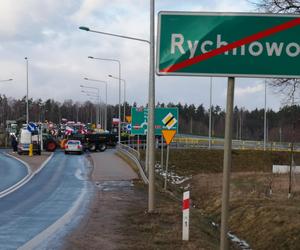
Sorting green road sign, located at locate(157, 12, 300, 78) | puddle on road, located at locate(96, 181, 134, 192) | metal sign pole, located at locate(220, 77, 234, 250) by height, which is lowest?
puddle on road, located at locate(96, 181, 134, 192)

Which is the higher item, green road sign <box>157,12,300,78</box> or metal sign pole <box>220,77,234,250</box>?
green road sign <box>157,12,300,78</box>

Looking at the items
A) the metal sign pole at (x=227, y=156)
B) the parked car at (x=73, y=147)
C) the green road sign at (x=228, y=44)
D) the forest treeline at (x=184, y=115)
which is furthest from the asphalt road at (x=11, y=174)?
the forest treeline at (x=184, y=115)

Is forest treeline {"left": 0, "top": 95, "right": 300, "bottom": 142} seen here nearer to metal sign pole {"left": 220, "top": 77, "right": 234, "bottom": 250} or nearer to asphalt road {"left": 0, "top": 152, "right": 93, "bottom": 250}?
asphalt road {"left": 0, "top": 152, "right": 93, "bottom": 250}

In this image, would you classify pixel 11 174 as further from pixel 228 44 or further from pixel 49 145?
pixel 228 44

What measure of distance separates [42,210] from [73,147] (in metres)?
38.2

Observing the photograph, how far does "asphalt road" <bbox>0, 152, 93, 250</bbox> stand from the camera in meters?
11.0

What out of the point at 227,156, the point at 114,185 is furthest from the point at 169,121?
the point at 227,156

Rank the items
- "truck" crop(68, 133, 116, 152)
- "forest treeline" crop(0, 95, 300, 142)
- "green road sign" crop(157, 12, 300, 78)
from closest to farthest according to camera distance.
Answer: "green road sign" crop(157, 12, 300, 78)
"truck" crop(68, 133, 116, 152)
"forest treeline" crop(0, 95, 300, 142)

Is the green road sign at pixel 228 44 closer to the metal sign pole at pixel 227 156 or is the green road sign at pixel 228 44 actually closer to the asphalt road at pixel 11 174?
the metal sign pole at pixel 227 156

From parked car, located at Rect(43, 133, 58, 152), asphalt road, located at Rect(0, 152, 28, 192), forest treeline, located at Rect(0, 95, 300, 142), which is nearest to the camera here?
asphalt road, located at Rect(0, 152, 28, 192)

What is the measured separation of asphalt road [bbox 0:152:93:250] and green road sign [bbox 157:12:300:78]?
6.06m

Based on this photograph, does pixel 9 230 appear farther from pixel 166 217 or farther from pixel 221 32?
pixel 221 32

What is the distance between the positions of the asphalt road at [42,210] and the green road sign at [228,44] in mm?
6059

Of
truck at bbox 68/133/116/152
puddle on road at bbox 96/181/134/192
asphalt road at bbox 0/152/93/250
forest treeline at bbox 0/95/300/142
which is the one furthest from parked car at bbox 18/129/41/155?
forest treeline at bbox 0/95/300/142
